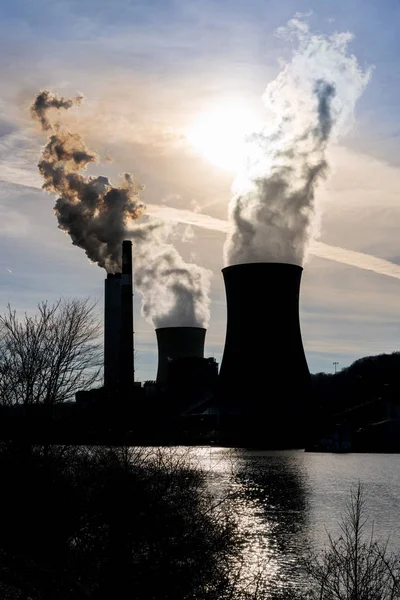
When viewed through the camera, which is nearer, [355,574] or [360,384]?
[355,574]

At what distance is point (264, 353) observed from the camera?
40.8 meters

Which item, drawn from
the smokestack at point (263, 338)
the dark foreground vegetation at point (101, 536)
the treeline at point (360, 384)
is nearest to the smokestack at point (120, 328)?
the smokestack at point (263, 338)

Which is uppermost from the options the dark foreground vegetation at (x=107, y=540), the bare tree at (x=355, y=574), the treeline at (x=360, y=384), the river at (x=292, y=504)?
the treeline at (x=360, y=384)

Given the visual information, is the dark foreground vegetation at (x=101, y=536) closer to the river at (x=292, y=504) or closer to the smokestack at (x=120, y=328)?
the river at (x=292, y=504)

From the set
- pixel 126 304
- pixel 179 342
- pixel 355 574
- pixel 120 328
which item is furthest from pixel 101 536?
pixel 179 342

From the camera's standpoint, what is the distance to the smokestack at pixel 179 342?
5903cm

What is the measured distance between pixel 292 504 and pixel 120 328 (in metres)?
25.8

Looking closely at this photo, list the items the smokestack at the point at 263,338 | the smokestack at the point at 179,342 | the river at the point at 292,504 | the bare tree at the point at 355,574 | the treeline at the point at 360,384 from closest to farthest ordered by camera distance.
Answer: the bare tree at the point at 355,574 < the river at the point at 292,504 < the smokestack at the point at 263,338 < the smokestack at the point at 179,342 < the treeline at the point at 360,384

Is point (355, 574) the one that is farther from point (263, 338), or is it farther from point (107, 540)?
point (263, 338)

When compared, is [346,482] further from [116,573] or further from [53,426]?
[116,573]

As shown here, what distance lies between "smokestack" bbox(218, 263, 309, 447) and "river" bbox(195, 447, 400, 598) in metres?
4.11

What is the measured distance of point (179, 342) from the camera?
5944cm

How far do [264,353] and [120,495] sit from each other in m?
32.3

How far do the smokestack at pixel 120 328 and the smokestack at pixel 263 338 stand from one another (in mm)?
6462
